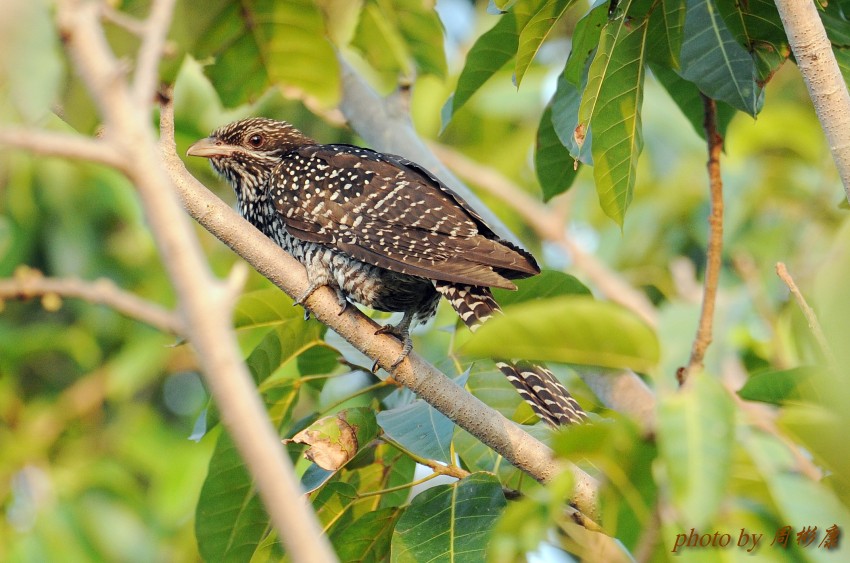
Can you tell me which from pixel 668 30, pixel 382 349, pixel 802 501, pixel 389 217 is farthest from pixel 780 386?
pixel 389 217

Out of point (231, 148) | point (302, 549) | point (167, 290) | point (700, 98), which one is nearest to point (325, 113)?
point (231, 148)

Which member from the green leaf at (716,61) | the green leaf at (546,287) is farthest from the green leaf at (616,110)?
the green leaf at (546,287)

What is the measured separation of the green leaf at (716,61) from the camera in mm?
3164

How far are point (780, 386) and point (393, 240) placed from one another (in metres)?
2.33

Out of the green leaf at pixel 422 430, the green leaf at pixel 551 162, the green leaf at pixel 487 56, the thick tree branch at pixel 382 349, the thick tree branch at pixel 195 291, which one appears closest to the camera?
the thick tree branch at pixel 195 291

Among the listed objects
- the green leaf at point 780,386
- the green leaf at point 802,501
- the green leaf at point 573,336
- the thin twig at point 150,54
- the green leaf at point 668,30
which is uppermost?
the thin twig at point 150,54

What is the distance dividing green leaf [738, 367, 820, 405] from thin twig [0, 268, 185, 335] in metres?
1.18

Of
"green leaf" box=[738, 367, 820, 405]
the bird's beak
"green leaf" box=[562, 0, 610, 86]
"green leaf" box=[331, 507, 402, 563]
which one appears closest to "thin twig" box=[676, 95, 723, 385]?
"green leaf" box=[562, 0, 610, 86]

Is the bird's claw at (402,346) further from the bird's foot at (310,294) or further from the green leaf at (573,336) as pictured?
the green leaf at (573,336)

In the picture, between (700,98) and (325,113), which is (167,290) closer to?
(325,113)

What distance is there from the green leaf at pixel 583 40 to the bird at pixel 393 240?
82cm

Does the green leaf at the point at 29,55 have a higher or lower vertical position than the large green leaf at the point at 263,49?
lower

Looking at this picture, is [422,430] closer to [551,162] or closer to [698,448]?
[551,162]

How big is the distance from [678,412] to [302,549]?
67 cm
